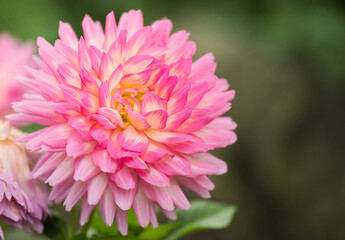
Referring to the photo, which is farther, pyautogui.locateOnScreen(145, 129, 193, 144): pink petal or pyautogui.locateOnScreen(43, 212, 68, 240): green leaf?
pyautogui.locateOnScreen(43, 212, 68, 240): green leaf

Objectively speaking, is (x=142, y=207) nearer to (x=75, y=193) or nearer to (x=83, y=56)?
(x=75, y=193)

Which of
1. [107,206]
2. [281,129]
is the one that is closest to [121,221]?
[107,206]

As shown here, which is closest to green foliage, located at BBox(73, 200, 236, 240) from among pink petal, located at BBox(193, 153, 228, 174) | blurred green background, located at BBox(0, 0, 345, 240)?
pink petal, located at BBox(193, 153, 228, 174)

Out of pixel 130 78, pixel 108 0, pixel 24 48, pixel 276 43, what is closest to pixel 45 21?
pixel 108 0

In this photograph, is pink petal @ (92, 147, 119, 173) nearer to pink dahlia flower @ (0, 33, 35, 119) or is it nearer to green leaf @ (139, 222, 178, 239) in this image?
green leaf @ (139, 222, 178, 239)

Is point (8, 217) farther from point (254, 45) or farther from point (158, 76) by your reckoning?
point (254, 45)

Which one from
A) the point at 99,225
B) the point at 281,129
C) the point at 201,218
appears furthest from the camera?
the point at 281,129
